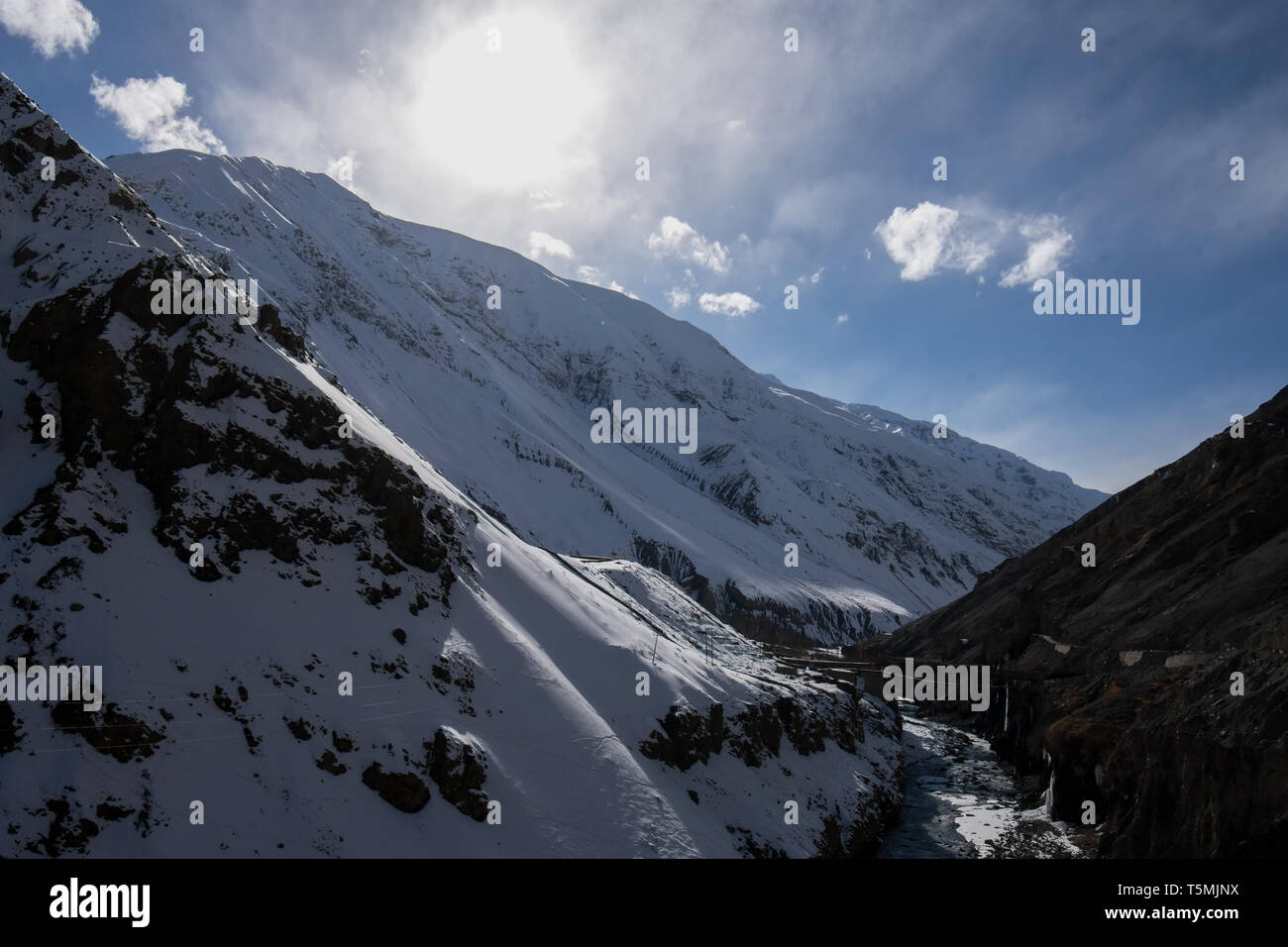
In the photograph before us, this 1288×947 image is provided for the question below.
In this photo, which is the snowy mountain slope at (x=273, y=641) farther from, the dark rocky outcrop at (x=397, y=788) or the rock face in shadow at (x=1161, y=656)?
the rock face in shadow at (x=1161, y=656)

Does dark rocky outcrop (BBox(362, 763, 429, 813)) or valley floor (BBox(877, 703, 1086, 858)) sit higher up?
dark rocky outcrop (BBox(362, 763, 429, 813))

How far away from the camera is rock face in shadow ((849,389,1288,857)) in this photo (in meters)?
21.3

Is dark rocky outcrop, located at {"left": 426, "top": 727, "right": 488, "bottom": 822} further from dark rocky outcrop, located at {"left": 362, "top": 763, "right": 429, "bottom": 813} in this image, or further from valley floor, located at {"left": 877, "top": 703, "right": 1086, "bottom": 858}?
valley floor, located at {"left": 877, "top": 703, "right": 1086, "bottom": 858}

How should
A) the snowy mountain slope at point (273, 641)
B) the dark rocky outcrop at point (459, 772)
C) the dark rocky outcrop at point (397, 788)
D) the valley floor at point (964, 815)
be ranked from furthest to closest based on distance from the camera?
1. the valley floor at point (964, 815)
2. the dark rocky outcrop at point (459, 772)
3. the dark rocky outcrop at point (397, 788)
4. the snowy mountain slope at point (273, 641)

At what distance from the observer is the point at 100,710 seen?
1889cm

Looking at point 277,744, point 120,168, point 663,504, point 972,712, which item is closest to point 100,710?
point 277,744

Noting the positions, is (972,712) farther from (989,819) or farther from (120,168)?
(120,168)

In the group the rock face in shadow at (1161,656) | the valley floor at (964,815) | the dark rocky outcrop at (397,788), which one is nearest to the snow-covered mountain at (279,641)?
the dark rocky outcrop at (397,788)

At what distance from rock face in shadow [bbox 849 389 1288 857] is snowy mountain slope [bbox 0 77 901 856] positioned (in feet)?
44.7

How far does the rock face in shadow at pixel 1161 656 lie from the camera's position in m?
21.3

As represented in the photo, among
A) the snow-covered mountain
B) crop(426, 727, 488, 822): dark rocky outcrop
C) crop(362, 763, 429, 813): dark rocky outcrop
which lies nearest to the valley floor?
the snow-covered mountain

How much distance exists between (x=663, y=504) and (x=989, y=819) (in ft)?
457

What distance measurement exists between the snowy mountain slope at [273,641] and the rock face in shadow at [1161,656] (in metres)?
13.6

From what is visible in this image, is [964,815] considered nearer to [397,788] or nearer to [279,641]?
[397,788]
